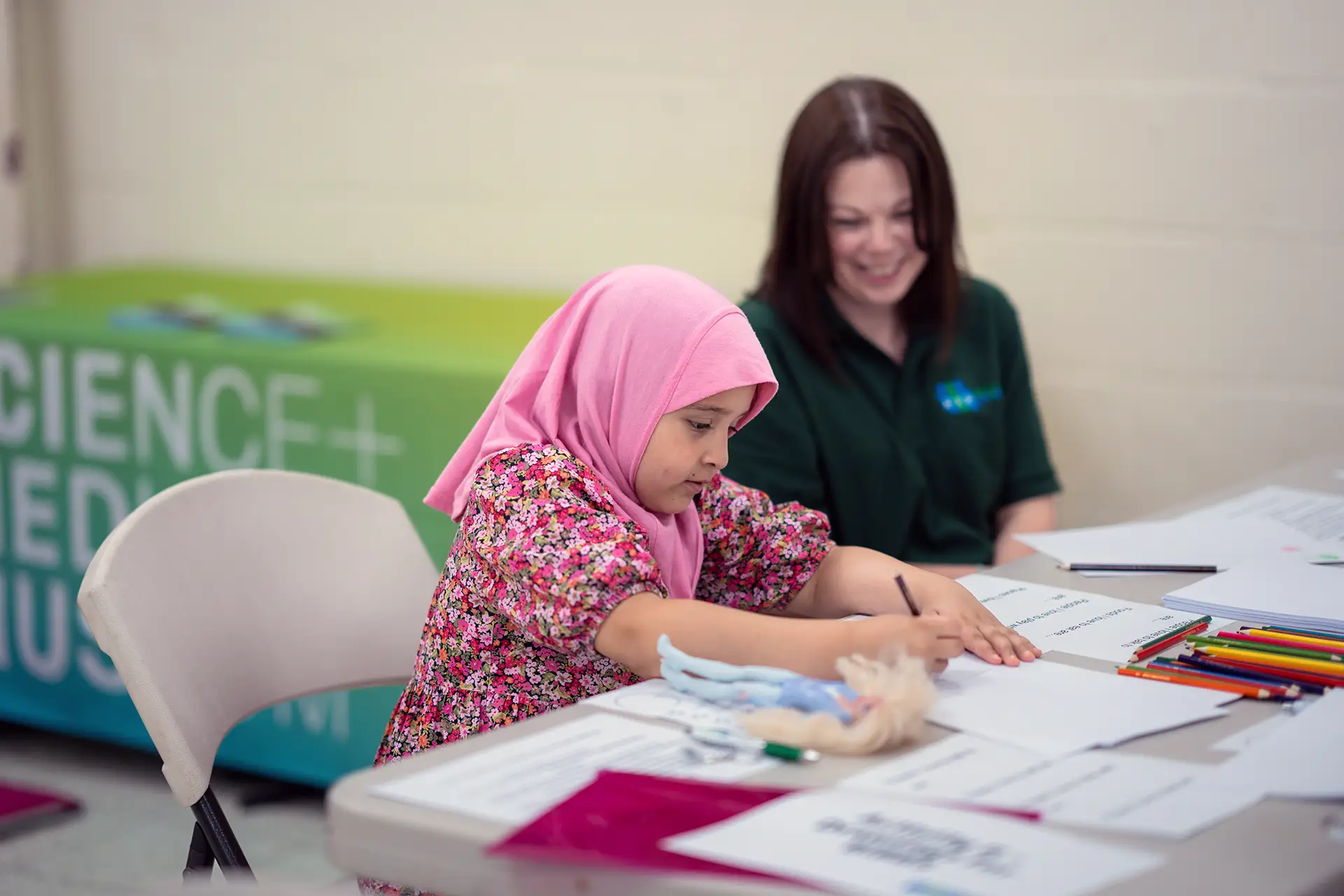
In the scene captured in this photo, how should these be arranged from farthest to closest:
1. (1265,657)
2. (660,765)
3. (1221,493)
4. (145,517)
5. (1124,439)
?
1. (1124,439)
2. (1221,493)
3. (145,517)
4. (1265,657)
5. (660,765)

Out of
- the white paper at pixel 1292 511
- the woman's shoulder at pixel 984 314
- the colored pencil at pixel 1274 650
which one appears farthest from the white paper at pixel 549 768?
the woman's shoulder at pixel 984 314

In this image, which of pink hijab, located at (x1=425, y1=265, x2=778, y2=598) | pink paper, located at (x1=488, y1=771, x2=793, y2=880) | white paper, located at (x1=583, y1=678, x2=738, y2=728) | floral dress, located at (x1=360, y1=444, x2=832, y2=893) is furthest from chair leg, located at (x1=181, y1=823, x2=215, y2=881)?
pink paper, located at (x1=488, y1=771, x2=793, y2=880)

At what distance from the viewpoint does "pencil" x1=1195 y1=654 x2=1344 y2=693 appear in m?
1.09

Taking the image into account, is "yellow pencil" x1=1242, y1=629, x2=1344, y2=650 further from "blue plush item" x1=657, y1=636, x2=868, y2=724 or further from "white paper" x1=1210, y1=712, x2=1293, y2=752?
"blue plush item" x1=657, y1=636, x2=868, y2=724

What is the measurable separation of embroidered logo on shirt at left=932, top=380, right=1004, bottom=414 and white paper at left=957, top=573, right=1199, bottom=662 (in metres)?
0.66

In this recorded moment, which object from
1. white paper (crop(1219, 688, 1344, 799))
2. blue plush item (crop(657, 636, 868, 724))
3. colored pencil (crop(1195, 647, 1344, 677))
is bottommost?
colored pencil (crop(1195, 647, 1344, 677))

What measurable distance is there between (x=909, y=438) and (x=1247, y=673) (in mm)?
948

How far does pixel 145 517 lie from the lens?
4.26 feet

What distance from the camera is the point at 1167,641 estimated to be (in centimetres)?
120

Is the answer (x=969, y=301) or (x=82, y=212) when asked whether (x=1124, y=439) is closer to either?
(x=969, y=301)

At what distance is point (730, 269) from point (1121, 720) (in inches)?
70.1

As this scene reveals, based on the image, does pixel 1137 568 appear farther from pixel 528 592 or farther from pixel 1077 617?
pixel 528 592

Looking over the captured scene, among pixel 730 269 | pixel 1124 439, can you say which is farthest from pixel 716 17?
pixel 1124 439

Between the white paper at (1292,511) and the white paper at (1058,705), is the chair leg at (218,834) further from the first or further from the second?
the white paper at (1292,511)
